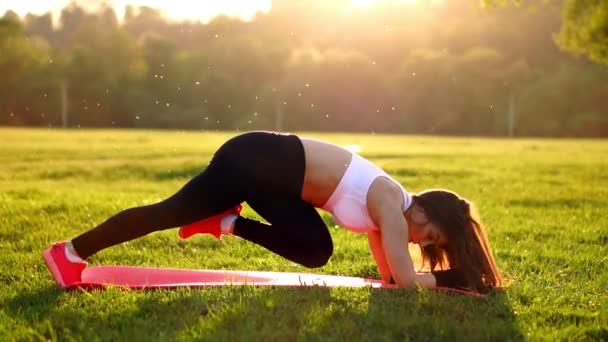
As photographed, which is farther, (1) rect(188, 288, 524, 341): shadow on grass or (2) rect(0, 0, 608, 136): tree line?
(2) rect(0, 0, 608, 136): tree line

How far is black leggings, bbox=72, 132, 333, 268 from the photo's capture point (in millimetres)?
4012

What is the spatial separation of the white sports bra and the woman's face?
6 cm

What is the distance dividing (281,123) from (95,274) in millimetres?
45818

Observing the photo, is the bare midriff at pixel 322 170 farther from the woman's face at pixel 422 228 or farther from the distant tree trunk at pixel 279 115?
the distant tree trunk at pixel 279 115

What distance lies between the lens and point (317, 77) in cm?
4962

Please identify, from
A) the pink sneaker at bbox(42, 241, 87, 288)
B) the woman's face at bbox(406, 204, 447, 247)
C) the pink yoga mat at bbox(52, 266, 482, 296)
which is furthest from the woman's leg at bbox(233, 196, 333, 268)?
the pink sneaker at bbox(42, 241, 87, 288)

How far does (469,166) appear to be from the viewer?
1454 centimetres

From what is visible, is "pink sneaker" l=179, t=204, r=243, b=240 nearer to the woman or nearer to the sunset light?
the woman

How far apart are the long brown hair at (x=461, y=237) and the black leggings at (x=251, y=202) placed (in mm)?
639

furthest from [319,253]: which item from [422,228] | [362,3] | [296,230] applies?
[362,3]

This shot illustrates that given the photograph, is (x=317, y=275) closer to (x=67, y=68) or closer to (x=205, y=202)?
(x=205, y=202)

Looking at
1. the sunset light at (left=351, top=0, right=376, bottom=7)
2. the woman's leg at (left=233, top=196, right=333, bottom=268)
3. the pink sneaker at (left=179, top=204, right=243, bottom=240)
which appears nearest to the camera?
the woman's leg at (left=233, top=196, right=333, bottom=268)

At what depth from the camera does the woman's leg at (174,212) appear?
3982mm

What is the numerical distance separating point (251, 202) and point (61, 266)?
1120 millimetres
